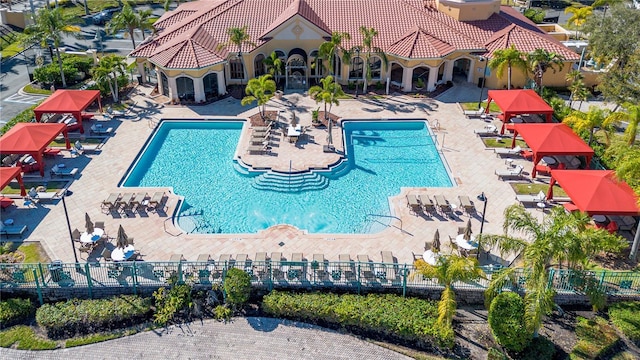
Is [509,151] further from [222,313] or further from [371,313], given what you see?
[222,313]

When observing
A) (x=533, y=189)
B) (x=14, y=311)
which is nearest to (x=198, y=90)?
(x=14, y=311)

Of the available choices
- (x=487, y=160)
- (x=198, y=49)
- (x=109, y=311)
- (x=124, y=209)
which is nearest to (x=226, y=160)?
(x=124, y=209)

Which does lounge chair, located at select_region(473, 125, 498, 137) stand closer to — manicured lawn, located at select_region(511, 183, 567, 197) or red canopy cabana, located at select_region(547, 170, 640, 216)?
manicured lawn, located at select_region(511, 183, 567, 197)

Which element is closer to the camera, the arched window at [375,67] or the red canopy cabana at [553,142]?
the red canopy cabana at [553,142]

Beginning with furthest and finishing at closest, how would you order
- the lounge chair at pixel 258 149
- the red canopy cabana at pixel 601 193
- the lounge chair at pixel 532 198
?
1. the lounge chair at pixel 258 149
2. the lounge chair at pixel 532 198
3. the red canopy cabana at pixel 601 193

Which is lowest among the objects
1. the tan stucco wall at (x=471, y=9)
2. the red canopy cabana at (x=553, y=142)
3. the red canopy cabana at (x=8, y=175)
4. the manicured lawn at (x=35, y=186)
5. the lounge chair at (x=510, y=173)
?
the manicured lawn at (x=35, y=186)

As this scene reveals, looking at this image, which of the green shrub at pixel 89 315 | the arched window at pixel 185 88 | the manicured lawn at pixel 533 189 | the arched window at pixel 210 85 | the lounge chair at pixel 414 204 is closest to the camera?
the green shrub at pixel 89 315

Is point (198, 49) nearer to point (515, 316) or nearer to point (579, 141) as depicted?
point (579, 141)

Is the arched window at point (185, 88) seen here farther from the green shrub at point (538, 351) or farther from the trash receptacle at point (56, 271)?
the green shrub at point (538, 351)

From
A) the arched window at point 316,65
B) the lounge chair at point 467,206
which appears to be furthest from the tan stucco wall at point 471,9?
the lounge chair at point 467,206
